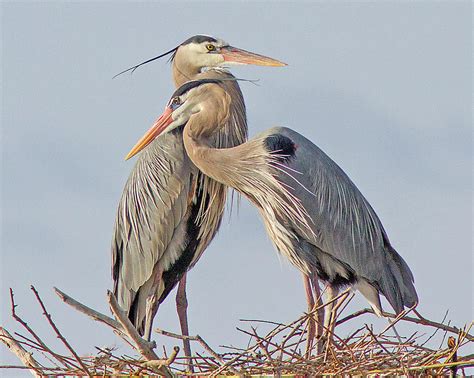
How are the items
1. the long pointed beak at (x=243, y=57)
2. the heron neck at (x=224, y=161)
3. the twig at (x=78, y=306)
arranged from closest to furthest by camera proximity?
the twig at (x=78, y=306) → the heron neck at (x=224, y=161) → the long pointed beak at (x=243, y=57)

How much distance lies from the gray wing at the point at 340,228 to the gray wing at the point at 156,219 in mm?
835

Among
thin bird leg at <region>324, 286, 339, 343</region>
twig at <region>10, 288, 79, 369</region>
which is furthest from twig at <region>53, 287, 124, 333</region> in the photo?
thin bird leg at <region>324, 286, 339, 343</region>

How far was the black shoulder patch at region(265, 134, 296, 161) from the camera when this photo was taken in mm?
6809

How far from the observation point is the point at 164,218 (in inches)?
292

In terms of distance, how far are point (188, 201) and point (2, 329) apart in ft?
8.91

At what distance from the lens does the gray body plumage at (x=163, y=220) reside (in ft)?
24.3

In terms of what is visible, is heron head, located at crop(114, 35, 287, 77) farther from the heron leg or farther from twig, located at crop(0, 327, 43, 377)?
twig, located at crop(0, 327, 43, 377)

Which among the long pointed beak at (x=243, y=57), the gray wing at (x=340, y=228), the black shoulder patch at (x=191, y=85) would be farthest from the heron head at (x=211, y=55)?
the gray wing at (x=340, y=228)

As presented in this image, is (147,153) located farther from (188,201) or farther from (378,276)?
(378,276)

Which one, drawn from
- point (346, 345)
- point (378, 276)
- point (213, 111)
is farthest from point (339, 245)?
point (346, 345)

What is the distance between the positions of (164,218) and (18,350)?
2.64 m

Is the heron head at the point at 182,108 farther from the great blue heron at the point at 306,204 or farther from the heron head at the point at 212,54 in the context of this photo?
the heron head at the point at 212,54

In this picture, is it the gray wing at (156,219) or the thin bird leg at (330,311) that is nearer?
the thin bird leg at (330,311)

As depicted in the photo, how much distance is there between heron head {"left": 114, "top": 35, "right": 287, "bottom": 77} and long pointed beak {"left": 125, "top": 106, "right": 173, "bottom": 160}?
2.19 feet
